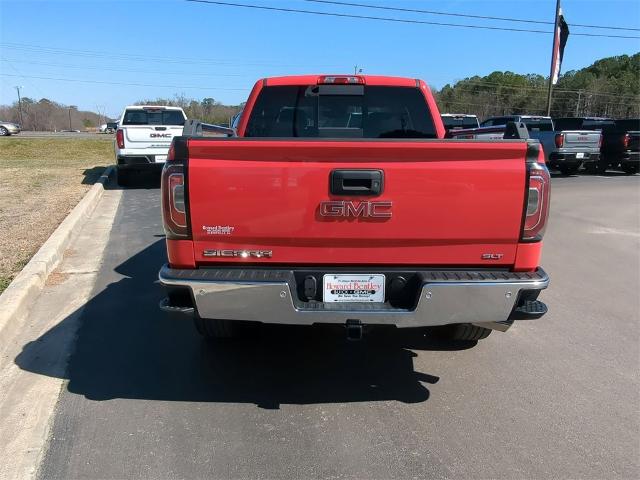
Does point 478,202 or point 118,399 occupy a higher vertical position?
point 478,202

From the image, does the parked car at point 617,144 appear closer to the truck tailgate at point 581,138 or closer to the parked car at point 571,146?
the truck tailgate at point 581,138

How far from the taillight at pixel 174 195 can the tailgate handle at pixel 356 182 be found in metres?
0.83

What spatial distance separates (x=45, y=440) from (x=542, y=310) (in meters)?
2.94

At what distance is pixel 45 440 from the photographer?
3.01 metres

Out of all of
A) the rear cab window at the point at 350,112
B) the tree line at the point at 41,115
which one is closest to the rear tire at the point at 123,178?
the rear cab window at the point at 350,112

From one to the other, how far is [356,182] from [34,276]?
13.0 feet

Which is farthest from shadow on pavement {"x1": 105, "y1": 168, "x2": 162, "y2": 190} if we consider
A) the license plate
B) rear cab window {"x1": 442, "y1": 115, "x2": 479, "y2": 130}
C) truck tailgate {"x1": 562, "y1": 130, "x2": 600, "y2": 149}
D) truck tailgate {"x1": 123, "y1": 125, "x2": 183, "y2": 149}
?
truck tailgate {"x1": 562, "y1": 130, "x2": 600, "y2": 149}

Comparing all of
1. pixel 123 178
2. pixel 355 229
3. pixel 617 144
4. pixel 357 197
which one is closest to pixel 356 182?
pixel 357 197

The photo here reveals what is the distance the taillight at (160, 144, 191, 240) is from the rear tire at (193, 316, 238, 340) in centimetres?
98

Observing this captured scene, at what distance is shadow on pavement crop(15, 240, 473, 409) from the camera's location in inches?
139

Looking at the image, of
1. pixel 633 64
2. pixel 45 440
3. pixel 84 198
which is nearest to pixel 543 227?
pixel 45 440

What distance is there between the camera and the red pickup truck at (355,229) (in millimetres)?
2963

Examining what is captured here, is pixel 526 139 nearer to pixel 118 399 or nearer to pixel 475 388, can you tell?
pixel 475 388

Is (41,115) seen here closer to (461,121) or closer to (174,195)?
(461,121)
